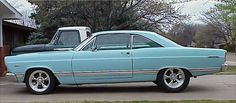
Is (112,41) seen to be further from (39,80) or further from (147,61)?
(39,80)

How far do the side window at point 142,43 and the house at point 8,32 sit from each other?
595 centimetres

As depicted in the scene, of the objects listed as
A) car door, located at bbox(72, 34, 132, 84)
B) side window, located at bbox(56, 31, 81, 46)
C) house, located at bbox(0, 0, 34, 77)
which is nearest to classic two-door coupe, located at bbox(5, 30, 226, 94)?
car door, located at bbox(72, 34, 132, 84)

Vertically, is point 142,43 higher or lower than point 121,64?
higher

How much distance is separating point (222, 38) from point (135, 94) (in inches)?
2658

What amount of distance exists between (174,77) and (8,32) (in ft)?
53.6

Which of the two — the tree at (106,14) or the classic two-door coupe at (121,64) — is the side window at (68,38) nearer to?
the classic two-door coupe at (121,64)

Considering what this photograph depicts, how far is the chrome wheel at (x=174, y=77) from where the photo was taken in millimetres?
10039

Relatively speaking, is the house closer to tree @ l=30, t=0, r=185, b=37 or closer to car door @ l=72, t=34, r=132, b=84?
tree @ l=30, t=0, r=185, b=37

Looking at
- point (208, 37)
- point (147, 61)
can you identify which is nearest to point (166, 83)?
point (147, 61)

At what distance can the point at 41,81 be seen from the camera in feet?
33.6

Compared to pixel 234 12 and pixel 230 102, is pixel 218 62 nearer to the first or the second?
pixel 230 102

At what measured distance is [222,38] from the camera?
74688 mm

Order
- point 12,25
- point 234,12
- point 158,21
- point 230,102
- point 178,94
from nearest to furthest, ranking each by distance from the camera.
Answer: point 230,102, point 178,94, point 234,12, point 12,25, point 158,21

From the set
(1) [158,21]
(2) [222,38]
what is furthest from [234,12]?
(2) [222,38]
